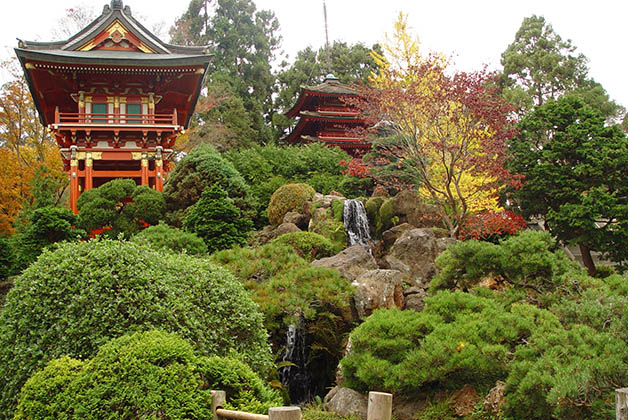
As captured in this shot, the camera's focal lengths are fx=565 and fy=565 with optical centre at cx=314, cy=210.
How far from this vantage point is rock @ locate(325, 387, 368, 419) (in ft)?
22.3

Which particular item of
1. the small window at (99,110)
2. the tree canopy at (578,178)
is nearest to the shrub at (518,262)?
the tree canopy at (578,178)

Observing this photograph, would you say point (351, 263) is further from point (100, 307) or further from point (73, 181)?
point (73, 181)

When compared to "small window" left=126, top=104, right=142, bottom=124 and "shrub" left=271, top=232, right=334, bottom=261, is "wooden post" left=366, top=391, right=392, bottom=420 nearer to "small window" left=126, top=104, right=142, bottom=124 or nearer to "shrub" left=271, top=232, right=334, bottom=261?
"shrub" left=271, top=232, right=334, bottom=261

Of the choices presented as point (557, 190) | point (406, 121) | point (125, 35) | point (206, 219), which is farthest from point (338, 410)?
point (125, 35)

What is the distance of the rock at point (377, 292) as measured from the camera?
952cm

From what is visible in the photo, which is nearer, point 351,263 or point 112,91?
point 351,263

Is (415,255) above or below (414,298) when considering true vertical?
above

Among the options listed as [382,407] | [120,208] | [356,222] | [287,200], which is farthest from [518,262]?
[120,208]

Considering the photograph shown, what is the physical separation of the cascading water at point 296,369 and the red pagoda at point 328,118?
1854cm

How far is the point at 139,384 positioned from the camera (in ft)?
14.7

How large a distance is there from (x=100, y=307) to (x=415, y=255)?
27.5ft

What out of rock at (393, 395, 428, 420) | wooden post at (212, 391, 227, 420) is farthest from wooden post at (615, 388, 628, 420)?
rock at (393, 395, 428, 420)

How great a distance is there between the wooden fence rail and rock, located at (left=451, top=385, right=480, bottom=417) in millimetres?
2840

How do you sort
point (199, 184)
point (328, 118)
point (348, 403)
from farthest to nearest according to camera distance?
point (328, 118) < point (199, 184) < point (348, 403)
